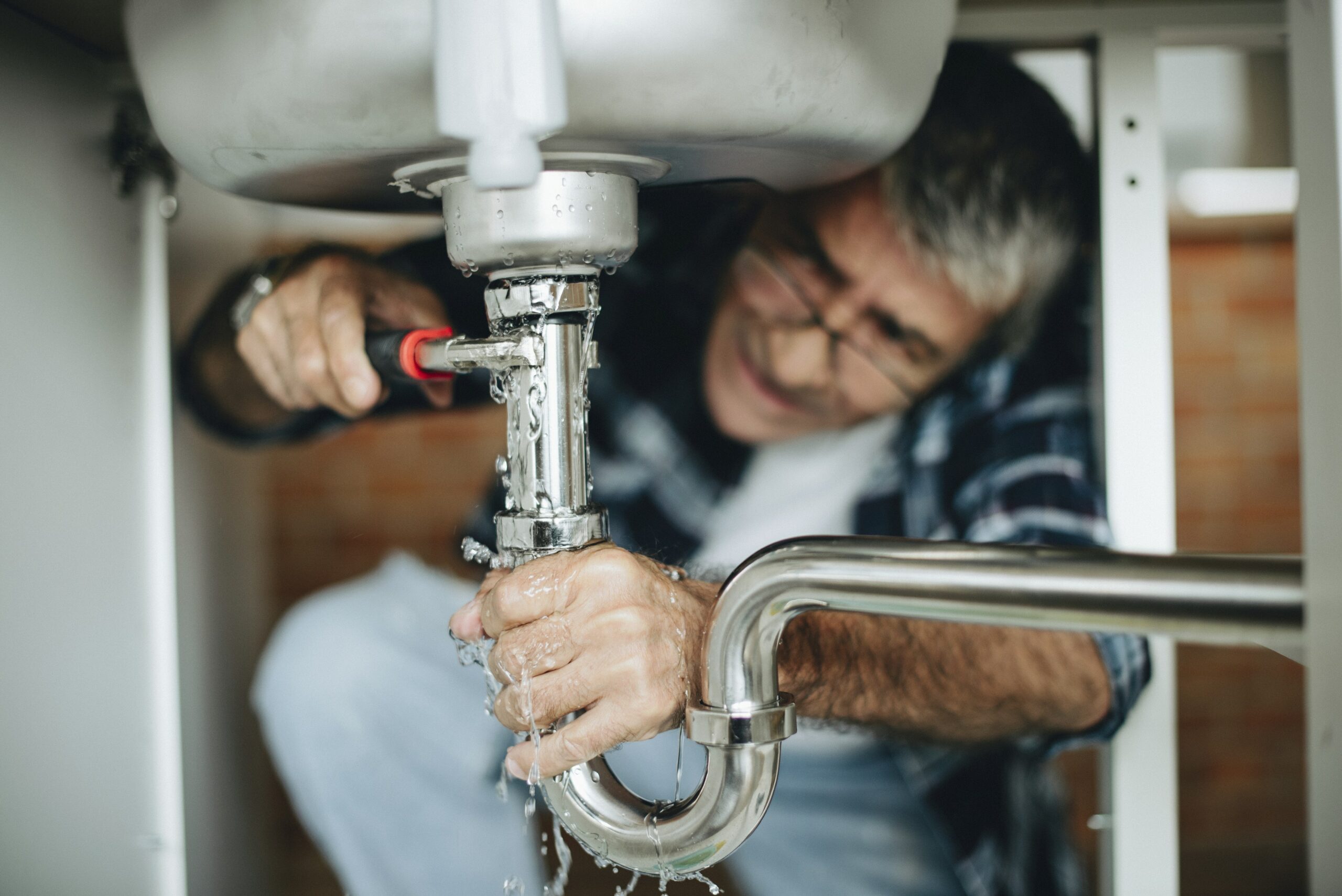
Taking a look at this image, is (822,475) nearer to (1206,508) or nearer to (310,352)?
(310,352)

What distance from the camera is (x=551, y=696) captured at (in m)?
0.37

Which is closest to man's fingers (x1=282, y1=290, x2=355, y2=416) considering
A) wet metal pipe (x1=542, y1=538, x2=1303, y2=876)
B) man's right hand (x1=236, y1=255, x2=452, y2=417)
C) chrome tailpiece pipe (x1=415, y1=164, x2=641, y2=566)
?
man's right hand (x1=236, y1=255, x2=452, y2=417)

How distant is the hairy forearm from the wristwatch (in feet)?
1.17

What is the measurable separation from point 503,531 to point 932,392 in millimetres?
439

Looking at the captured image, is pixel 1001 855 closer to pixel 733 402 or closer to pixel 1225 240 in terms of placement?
pixel 733 402

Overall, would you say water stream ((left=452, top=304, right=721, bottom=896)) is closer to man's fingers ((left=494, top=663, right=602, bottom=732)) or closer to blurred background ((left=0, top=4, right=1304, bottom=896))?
man's fingers ((left=494, top=663, right=602, bottom=732))

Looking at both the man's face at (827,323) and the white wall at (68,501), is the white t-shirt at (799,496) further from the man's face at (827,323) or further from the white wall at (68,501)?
the white wall at (68,501)

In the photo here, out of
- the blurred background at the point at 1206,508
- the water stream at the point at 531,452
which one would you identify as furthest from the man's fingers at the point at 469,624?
the blurred background at the point at 1206,508

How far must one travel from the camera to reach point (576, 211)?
13.5 inches

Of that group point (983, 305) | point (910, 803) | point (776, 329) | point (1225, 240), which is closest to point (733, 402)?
point (776, 329)

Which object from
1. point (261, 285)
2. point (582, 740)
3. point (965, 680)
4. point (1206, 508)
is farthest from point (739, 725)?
point (1206, 508)

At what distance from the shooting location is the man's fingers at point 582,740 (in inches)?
14.6

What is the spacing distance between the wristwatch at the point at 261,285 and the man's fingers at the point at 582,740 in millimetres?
314

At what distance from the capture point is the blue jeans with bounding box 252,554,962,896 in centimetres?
74
